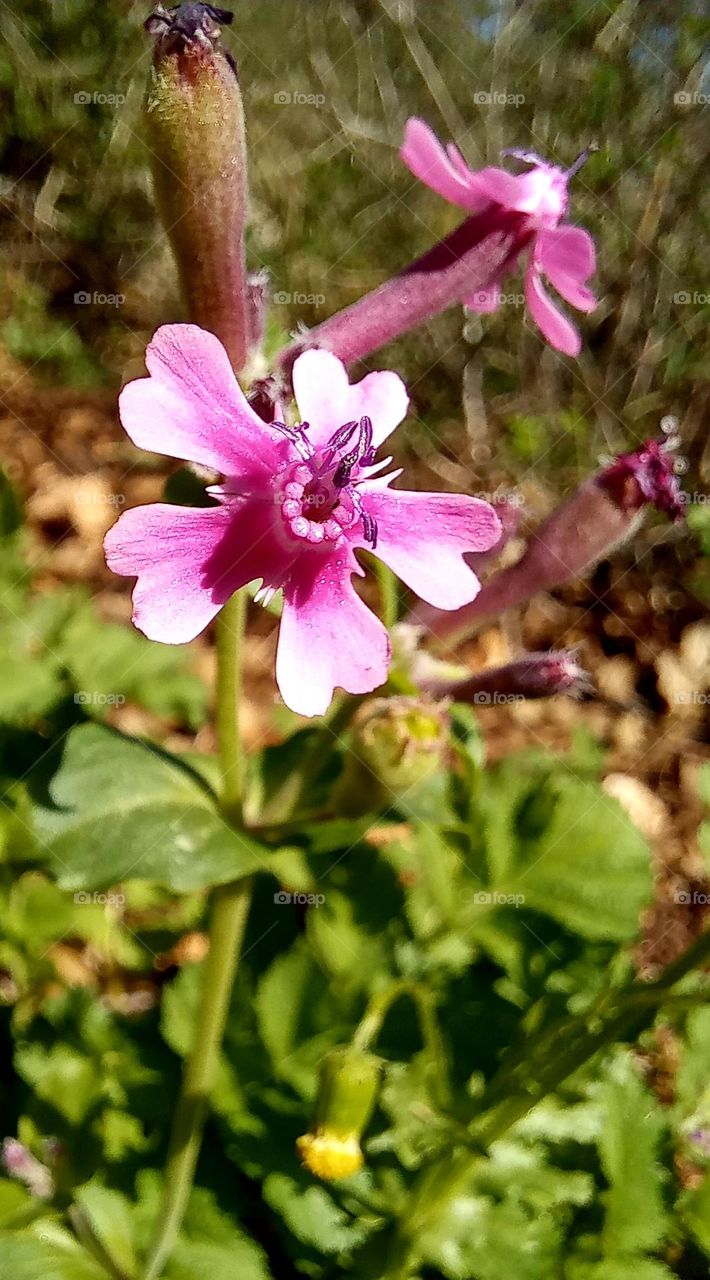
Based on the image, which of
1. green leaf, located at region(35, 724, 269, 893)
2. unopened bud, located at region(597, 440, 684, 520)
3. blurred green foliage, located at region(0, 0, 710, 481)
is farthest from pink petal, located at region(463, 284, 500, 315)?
blurred green foliage, located at region(0, 0, 710, 481)

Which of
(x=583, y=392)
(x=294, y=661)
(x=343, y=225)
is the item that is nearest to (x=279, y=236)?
(x=343, y=225)

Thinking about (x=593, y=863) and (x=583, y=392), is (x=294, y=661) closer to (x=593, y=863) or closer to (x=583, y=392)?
(x=593, y=863)

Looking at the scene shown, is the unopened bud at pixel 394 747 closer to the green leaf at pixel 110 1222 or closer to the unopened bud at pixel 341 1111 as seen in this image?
the unopened bud at pixel 341 1111

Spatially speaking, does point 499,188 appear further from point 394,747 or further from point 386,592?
point 394,747

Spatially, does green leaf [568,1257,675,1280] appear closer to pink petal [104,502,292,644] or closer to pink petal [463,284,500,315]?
pink petal [104,502,292,644]

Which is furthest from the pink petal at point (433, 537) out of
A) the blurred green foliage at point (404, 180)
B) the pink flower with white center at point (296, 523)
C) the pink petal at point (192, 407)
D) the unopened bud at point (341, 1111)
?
the blurred green foliage at point (404, 180)

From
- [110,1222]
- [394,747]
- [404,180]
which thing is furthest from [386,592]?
[404,180]
